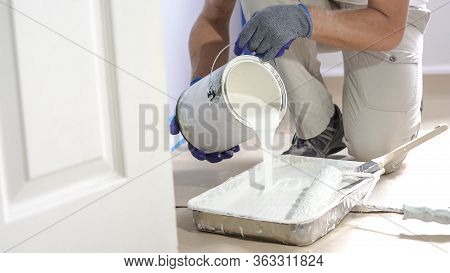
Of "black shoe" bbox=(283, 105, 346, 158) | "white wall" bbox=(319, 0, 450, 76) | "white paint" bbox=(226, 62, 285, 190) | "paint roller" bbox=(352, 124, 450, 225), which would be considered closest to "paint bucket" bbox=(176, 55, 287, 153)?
"white paint" bbox=(226, 62, 285, 190)

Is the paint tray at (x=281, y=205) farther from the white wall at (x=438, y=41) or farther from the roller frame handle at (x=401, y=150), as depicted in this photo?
the white wall at (x=438, y=41)

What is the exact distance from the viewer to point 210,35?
159 centimetres

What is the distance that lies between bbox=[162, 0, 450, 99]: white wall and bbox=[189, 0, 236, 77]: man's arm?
0.96 feet

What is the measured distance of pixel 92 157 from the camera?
2.40 feet

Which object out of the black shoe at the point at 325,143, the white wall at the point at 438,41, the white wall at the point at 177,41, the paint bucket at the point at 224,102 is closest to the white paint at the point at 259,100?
the paint bucket at the point at 224,102

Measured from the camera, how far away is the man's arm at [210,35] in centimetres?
158

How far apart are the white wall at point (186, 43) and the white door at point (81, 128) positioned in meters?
1.12

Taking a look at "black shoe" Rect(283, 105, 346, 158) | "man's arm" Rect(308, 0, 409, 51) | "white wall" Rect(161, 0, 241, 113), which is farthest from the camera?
"white wall" Rect(161, 0, 241, 113)

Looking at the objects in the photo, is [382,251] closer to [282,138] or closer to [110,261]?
[110,261]

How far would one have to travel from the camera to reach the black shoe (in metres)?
1.54

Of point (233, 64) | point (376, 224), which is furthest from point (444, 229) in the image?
point (233, 64)

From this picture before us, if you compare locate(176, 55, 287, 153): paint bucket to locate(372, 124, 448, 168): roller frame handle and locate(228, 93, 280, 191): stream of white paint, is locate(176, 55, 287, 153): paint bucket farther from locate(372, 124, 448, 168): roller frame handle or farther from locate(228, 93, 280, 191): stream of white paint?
locate(372, 124, 448, 168): roller frame handle

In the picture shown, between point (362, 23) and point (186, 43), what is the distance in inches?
37.6

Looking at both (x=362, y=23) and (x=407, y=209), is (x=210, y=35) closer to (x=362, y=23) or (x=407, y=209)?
(x=362, y=23)
